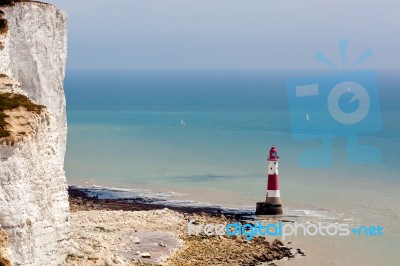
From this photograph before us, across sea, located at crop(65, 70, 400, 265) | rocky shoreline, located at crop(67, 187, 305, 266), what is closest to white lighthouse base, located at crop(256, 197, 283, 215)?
sea, located at crop(65, 70, 400, 265)

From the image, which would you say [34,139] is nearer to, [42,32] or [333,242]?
[42,32]

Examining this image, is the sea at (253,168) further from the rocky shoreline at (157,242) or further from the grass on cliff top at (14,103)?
the grass on cliff top at (14,103)

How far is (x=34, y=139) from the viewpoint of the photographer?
62.5 ft

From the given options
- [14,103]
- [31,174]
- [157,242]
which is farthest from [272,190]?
[31,174]

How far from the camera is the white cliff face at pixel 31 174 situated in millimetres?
17734

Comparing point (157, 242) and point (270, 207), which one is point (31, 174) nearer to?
point (157, 242)

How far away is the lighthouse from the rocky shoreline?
1.55 meters

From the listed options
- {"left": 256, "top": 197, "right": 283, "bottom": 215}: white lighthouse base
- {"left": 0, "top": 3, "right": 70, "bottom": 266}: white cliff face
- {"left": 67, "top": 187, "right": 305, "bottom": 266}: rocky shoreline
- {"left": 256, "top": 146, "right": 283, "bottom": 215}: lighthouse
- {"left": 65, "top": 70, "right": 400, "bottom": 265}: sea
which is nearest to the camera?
{"left": 0, "top": 3, "right": 70, "bottom": 266}: white cliff face

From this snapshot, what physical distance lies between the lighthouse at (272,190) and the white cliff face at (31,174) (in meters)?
14.5

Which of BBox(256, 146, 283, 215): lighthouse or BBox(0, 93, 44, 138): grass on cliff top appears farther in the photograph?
BBox(256, 146, 283, 215): lighthouse

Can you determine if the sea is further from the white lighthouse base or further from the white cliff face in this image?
the white cliff face

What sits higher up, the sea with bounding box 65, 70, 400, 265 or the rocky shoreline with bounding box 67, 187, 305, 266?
the sea with bounding box 65, 70, 400, 265

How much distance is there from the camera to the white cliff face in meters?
17.7

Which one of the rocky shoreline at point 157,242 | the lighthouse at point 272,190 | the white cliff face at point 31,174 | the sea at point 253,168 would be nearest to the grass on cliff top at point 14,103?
the white cliff face at point 31,174
